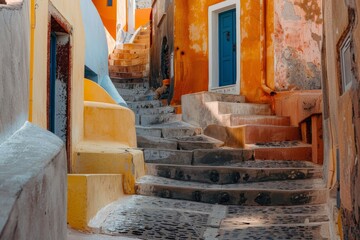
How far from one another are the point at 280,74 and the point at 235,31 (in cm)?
199

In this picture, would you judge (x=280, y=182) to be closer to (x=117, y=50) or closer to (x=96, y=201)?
(x=96, y=201)

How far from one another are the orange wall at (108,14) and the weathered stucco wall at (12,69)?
17.8 metres

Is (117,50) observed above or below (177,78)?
above

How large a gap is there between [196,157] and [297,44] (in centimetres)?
426

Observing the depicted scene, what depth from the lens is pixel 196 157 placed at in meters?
7.64

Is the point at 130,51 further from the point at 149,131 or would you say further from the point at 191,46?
the point at 149,131

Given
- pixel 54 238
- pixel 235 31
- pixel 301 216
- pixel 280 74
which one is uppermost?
pixel 235 31

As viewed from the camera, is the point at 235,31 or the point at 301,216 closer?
the point at 301,216

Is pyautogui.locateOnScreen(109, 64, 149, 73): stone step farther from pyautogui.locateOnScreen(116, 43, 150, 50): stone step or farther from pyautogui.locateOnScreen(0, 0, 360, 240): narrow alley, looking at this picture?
pyautogui.locateOnScreen(0, 0, 360, 240): narrow alley

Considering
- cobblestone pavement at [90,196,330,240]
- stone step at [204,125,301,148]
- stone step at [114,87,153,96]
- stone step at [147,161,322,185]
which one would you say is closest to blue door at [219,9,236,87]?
stone step at [204,125,301,148]

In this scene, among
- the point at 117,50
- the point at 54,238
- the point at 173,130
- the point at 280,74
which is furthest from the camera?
the point at 117,50

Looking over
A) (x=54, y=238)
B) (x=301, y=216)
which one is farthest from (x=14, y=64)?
(x=301, y=216)

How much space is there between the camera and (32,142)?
261 cm

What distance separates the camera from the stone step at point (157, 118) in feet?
36.4
